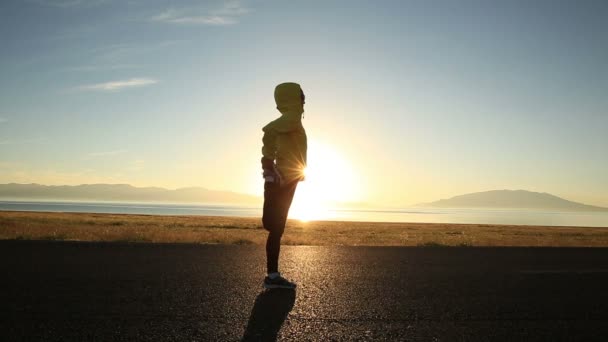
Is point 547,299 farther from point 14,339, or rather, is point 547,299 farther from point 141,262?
point 141,262

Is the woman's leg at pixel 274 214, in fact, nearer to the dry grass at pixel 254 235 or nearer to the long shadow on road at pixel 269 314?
the long shadow on road at pixel 269 314

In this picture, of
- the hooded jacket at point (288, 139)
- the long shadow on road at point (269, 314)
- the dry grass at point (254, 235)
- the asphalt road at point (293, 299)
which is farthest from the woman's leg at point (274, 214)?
the dry grass at point (254, 235)

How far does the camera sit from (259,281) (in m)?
5.52

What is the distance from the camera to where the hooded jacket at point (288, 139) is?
5.47 metres

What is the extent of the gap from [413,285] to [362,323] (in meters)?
2.10

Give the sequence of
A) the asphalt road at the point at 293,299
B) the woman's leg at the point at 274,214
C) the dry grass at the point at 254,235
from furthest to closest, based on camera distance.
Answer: the dry grass at the point at 254,235 → the woman's leg at the point at 274,214 → the asphalt road at the point at 293,299

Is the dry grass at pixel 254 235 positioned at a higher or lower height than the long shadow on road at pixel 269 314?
lower

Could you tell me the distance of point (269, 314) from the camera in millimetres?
3766

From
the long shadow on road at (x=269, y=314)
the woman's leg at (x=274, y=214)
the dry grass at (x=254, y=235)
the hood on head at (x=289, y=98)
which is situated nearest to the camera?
the long shadow on road at (x=269, y=314)

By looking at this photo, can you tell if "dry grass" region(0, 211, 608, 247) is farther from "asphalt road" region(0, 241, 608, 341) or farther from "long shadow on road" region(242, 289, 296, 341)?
"long shadow on road" region(242, 289, 296, 341)

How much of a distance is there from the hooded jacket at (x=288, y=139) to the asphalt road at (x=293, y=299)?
57.9 inches

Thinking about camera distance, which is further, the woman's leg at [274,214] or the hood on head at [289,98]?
the hood on head at [289,98]

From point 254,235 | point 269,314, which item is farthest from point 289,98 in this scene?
point 254,235

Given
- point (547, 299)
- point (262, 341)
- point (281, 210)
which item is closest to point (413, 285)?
point (547, 299)
